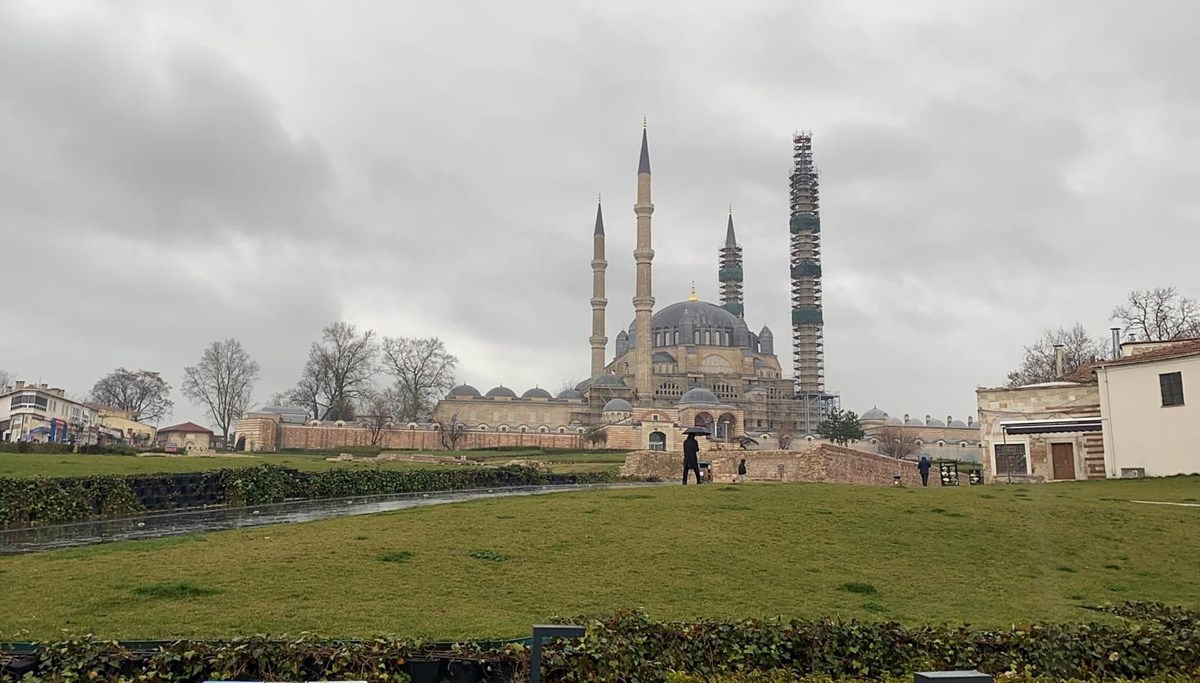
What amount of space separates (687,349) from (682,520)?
69262 mm

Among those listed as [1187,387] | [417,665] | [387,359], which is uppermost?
[387,359]

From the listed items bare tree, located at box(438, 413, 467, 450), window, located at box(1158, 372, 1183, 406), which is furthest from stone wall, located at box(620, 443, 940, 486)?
bare tree, located at box(438, 413, 467, 450)

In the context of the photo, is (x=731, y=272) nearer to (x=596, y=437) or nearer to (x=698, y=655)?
(x=596, y=437)

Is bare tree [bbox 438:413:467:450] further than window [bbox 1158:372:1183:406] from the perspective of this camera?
Yes

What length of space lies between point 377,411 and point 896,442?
131 feet

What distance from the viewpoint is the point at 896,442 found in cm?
6862

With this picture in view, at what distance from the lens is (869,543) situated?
10.9 metres

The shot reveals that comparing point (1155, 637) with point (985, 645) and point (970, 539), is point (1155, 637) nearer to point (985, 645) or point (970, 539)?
point (985, 645)

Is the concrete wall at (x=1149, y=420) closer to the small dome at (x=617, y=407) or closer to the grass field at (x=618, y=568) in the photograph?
the grass field at (x=618, y=568)

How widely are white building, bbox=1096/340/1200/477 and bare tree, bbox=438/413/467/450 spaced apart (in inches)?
1695

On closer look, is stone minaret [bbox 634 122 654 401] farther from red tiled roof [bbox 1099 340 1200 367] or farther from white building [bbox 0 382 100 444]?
red tiled roof [bbox 1099 340 1200 367]

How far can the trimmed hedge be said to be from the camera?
14.3 ft

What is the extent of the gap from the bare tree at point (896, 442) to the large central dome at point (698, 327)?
16.6 metres

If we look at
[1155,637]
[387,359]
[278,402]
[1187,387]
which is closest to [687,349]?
[387,359]
